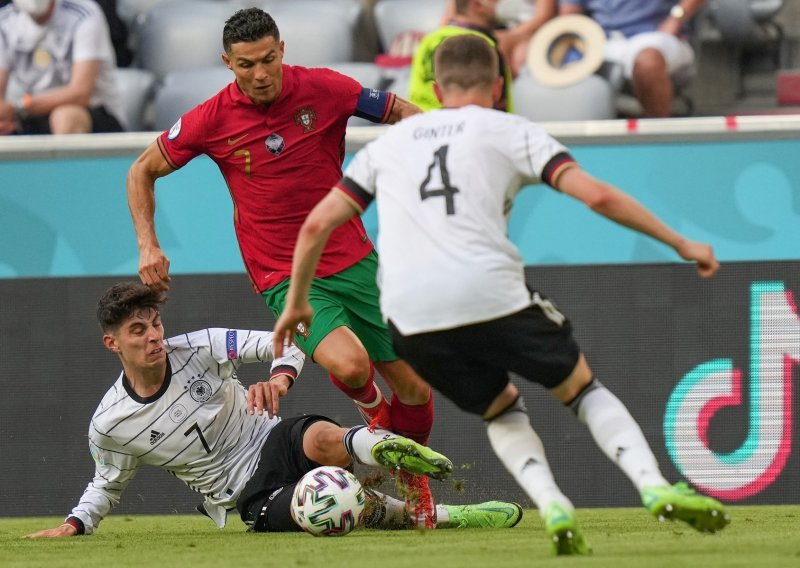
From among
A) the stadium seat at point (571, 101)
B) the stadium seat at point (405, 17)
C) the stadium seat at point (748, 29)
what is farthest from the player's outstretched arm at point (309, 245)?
the stadium seat at point (748, 29)

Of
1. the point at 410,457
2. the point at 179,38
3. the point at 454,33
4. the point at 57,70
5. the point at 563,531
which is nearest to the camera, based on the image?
the point at 563,531

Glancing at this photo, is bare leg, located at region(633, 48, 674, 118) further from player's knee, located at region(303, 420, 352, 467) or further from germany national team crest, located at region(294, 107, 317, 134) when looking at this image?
player's knee, located at region(303, 420, 352, 467)

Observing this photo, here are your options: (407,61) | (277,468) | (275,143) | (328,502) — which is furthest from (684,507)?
(407,61)

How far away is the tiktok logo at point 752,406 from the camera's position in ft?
24.6

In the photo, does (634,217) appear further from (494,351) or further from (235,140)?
(235,140)

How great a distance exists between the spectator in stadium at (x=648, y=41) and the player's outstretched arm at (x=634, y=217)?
4776 millimetres

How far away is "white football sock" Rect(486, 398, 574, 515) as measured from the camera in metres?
4.14

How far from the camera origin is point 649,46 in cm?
867

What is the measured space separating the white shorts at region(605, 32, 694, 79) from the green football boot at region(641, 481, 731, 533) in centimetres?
518

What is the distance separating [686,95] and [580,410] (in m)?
5.22

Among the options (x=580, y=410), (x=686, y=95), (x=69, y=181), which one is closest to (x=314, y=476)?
(x=580, y=410)

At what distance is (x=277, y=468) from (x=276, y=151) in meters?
1.36

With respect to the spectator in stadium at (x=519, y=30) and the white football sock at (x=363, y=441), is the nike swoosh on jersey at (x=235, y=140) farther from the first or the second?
the spectator in stadium at (x=519, y=30)

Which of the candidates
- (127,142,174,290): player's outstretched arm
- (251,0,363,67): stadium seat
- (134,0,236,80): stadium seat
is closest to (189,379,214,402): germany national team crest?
(127,142,174,290): player's outstretched arm
